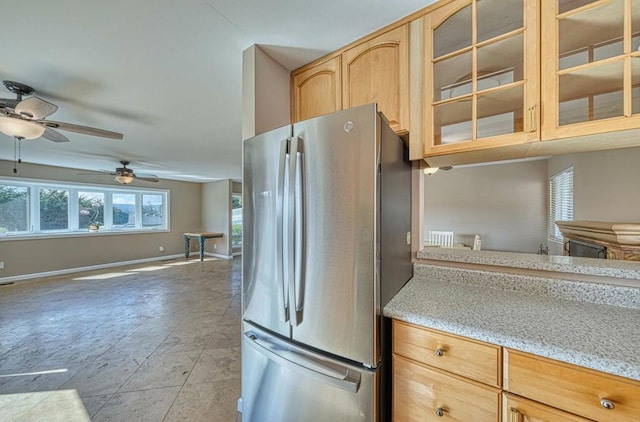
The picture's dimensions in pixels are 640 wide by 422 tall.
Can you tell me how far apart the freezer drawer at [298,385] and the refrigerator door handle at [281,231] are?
19 cm

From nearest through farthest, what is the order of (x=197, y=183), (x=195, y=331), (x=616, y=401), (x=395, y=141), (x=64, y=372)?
1. (x=616, y=401)
2. (x=395, y=141)
3. (x=64, y=372)
4. (x=195, y=331)
5. (x=197, y=183)

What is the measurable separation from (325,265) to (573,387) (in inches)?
34.0

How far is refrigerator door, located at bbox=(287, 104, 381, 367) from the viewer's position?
0.98 metres

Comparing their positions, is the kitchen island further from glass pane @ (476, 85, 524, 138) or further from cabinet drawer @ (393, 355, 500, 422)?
glass pane @ (476, 85, 524, 138)

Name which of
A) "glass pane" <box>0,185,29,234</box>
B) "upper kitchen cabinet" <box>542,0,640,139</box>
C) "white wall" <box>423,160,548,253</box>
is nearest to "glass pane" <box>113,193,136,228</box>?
"glass pane" <box>0,185,29,234</box>

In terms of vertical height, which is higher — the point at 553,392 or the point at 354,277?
the point at 354,277

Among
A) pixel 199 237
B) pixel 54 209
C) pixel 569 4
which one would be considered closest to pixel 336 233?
pixel 569 4

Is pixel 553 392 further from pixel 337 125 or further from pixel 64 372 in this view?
pixel 64 372

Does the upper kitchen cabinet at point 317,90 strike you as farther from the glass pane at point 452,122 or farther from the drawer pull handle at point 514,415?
the drawer pull handle at point 514,415

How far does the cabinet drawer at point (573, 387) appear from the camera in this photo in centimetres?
69

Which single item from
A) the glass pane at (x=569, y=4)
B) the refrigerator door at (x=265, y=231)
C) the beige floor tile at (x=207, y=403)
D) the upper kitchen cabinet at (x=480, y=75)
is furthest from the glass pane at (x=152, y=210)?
the glass pane at (x=569, y=4)

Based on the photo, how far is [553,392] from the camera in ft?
2.54

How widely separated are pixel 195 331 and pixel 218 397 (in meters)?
1.20

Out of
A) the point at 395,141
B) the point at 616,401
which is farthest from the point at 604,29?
the point at 616,401
